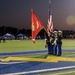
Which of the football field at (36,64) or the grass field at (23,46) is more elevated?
the grass field at (23,46)

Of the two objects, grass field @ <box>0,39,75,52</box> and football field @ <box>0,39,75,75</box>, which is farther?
grass field @ <box>0,39,75,52</box>

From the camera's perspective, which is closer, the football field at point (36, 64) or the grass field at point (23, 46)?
the football field at point (36, 64)

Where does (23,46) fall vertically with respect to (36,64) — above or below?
above

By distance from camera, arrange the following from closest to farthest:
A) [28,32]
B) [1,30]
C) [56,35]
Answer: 1. [56,35]
2. [1,30]
3. [28,32]

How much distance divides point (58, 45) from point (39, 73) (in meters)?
8.12

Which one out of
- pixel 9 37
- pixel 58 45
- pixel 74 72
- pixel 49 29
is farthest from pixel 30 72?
pixel 9 37

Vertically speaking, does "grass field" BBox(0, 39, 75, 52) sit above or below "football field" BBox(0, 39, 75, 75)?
above

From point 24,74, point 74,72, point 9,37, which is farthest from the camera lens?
point 9,37

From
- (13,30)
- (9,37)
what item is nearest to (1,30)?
(13,30)

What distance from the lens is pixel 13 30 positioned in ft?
470

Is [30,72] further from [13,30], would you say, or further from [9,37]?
[13,30]

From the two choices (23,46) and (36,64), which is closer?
(36,64)

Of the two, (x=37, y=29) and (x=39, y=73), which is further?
(x=37, y=29)

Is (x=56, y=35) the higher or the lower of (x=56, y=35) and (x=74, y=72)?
the higher
